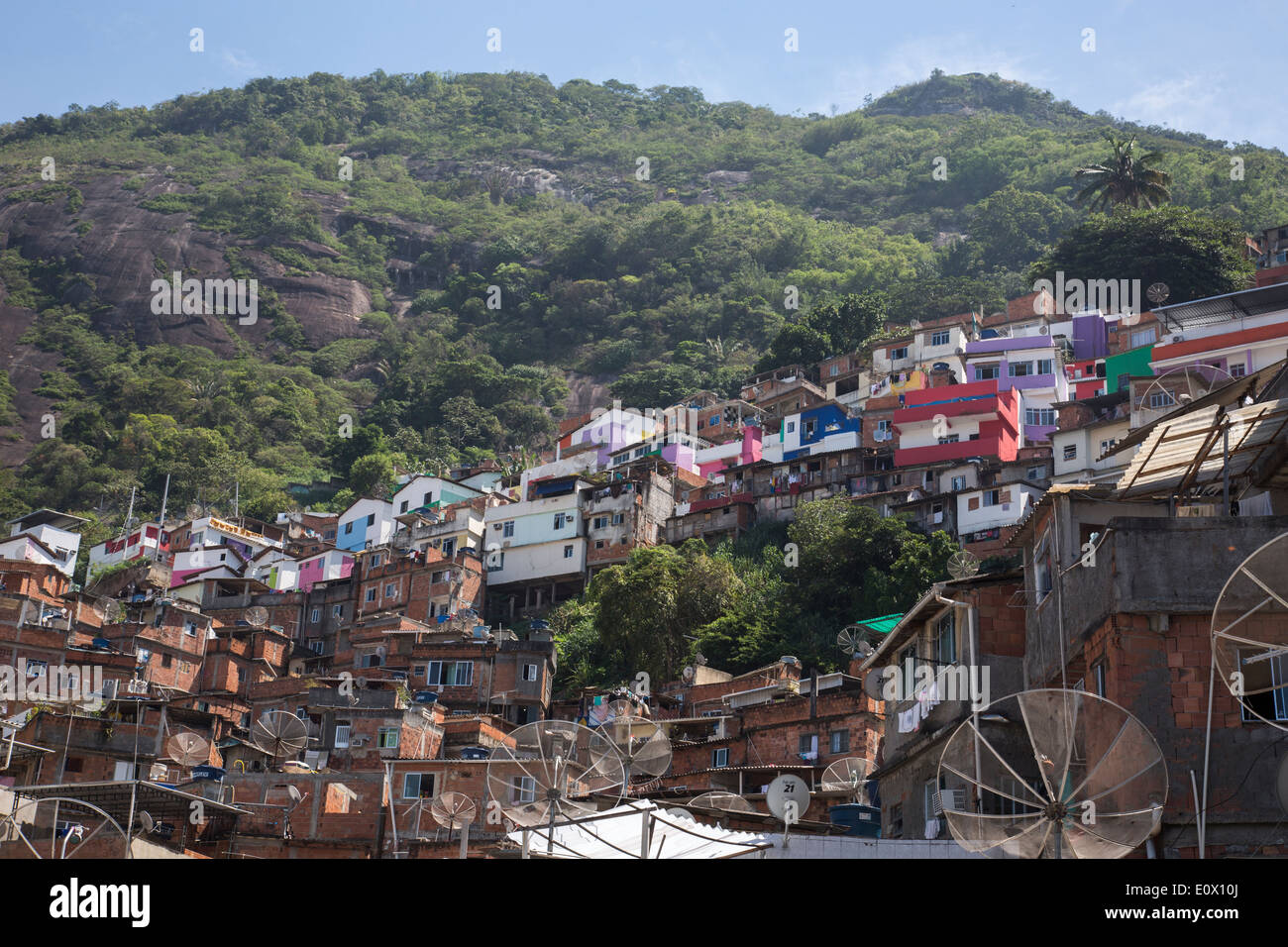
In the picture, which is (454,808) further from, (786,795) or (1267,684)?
(1267,684)

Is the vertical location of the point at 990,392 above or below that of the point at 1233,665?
above

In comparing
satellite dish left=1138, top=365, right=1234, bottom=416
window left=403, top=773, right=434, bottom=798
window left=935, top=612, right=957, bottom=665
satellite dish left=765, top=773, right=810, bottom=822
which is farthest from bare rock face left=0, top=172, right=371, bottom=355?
satellite dish left=765, top=773, right=810, bottom=822

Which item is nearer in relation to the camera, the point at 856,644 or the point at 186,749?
the point at 186,749

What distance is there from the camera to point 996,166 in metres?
161

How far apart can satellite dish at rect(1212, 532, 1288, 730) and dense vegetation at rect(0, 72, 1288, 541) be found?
68.1m

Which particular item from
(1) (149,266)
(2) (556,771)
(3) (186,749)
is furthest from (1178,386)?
(1) (149,266)

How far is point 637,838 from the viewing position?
60.7 feet

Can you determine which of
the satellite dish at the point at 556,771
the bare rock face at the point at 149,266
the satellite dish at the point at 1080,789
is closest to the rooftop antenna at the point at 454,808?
the satellite dish at the point at 556,771

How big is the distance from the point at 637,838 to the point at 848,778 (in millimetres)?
12095
